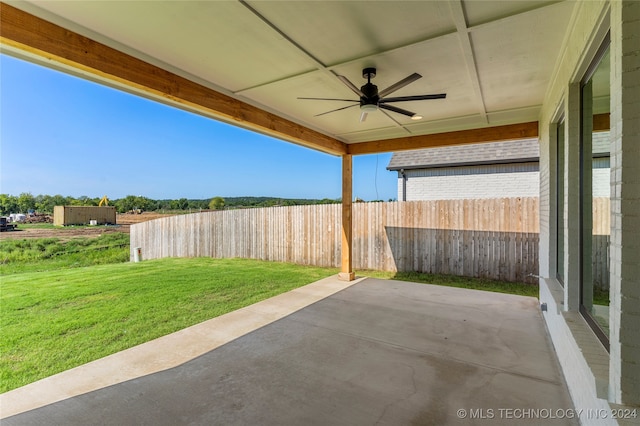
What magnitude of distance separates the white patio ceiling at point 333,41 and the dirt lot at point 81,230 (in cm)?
716

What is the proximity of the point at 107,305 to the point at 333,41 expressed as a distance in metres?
4.59

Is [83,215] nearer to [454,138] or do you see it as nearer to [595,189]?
[454,138]

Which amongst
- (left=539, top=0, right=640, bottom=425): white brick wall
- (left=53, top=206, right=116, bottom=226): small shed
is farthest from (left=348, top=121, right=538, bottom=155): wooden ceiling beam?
(left=53, top=206, right=116, bottom=226): small shed

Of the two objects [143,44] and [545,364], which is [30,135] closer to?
[143,44]

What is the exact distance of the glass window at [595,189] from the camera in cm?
179

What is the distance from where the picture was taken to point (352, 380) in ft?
7.73

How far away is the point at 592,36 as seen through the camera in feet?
5.35

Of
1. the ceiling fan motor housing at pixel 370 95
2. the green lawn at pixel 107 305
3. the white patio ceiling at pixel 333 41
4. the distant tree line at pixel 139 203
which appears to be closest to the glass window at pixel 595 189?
the white patio ceiling at pixel 333 41

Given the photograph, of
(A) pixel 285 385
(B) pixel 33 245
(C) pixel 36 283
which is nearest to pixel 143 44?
(A) pixel 285 385

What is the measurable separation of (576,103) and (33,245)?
10712 millimetres

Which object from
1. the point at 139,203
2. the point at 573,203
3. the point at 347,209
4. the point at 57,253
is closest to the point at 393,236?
the point at 347,209

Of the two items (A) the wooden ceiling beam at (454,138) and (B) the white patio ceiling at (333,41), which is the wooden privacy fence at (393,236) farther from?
(B) the white patio ceiling at (333,41)

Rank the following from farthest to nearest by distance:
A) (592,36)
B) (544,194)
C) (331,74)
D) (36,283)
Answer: (36,283)
(544,194)
(331,74)
(592,36)

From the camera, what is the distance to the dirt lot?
6.92 metres
